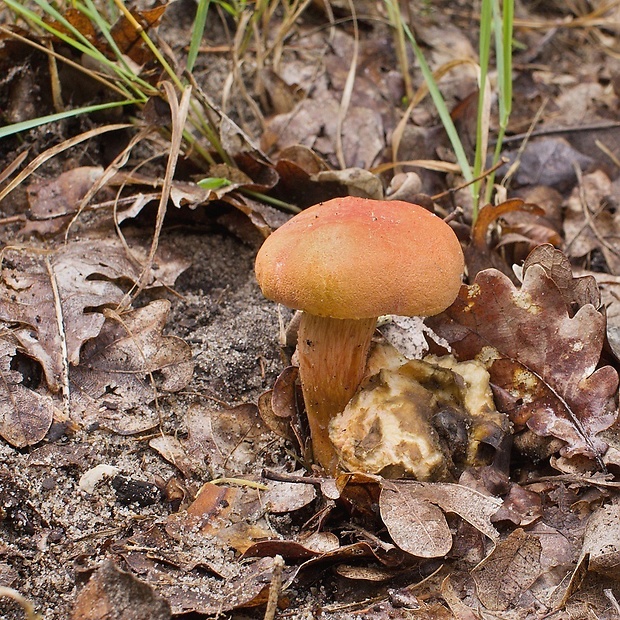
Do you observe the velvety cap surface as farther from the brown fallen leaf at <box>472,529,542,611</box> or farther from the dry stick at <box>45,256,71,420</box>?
the dry stick at <box>45,256,71,420</box>

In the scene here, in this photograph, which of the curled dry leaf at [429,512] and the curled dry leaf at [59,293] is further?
the curled dry leaf at [59,293]

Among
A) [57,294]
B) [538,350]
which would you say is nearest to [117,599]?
[57,294]

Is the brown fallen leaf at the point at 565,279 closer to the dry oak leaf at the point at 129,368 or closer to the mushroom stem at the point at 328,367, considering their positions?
the mushroom stem at the point at 328,367

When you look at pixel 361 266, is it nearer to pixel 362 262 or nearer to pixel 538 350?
pixel 362 262

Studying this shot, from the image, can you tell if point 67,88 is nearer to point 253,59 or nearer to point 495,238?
point 253,59

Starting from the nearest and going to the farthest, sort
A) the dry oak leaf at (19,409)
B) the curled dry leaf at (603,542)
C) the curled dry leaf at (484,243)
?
1. the curled dry leaf at (603,542)
2. the dry oak leaf at (19,409)
3. the curled dry leaf at (484,243)

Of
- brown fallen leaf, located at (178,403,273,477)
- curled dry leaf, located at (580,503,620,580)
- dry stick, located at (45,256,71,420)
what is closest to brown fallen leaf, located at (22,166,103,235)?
dry stick, located at (45,256,71,420)

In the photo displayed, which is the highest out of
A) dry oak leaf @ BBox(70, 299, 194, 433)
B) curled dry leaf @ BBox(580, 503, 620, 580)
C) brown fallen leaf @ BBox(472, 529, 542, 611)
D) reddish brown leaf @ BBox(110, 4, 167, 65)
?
reddish brown leaf @ BBox(110, 4, 167, 65)

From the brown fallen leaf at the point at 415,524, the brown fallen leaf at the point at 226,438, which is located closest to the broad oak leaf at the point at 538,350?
the brown fallen leaf at the point at 415,524
